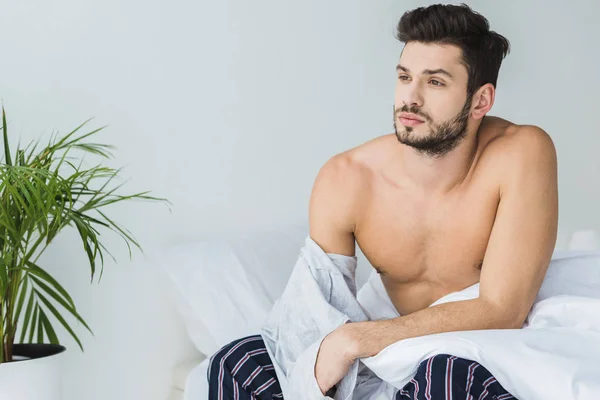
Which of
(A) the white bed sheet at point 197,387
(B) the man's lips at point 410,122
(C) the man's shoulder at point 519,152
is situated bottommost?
(A) the white bed sheet at point 197,387

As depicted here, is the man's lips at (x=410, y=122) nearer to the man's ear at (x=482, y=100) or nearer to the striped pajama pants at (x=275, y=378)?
the man's ear at (x=482, y=100)

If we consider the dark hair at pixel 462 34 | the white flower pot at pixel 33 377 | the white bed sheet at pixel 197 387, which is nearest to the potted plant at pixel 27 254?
the white flower pot at pixel 33 377

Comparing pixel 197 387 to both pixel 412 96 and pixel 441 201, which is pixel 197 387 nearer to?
pixel 441 201

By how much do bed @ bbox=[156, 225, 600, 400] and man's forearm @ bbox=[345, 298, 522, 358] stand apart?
0.53 meters

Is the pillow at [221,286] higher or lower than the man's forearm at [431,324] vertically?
lower

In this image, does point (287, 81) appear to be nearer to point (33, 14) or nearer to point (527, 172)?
point (33, 14)

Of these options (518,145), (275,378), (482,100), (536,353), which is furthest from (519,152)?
(275,378)

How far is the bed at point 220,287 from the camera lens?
2139 mm

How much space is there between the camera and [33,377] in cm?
170

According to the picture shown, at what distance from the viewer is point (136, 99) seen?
2.21m

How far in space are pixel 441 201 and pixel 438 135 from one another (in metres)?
0.17

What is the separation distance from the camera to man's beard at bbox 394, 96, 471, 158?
181cm

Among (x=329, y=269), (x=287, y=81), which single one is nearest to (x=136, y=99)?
(x=287, y=81)

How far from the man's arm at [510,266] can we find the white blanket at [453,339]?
0.05 meters
